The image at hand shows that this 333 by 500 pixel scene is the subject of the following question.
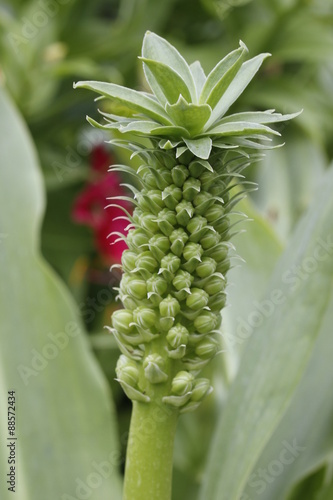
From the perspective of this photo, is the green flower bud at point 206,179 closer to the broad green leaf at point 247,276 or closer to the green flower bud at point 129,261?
the green flower bud at point 129,261

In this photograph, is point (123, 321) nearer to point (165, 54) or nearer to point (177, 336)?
point (177, 336)

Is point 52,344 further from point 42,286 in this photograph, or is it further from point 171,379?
point 171,379

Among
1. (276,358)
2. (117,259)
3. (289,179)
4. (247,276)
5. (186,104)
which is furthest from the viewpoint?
(289,179)

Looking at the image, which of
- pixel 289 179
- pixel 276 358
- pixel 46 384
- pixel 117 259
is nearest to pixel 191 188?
pixel 276 358

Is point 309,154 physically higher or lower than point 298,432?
higher

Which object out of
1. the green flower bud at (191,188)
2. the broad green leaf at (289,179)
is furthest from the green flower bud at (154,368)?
the broad green leaf at (289,179)

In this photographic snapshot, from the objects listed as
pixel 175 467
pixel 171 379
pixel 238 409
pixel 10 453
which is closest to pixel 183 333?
pixel 171 379
